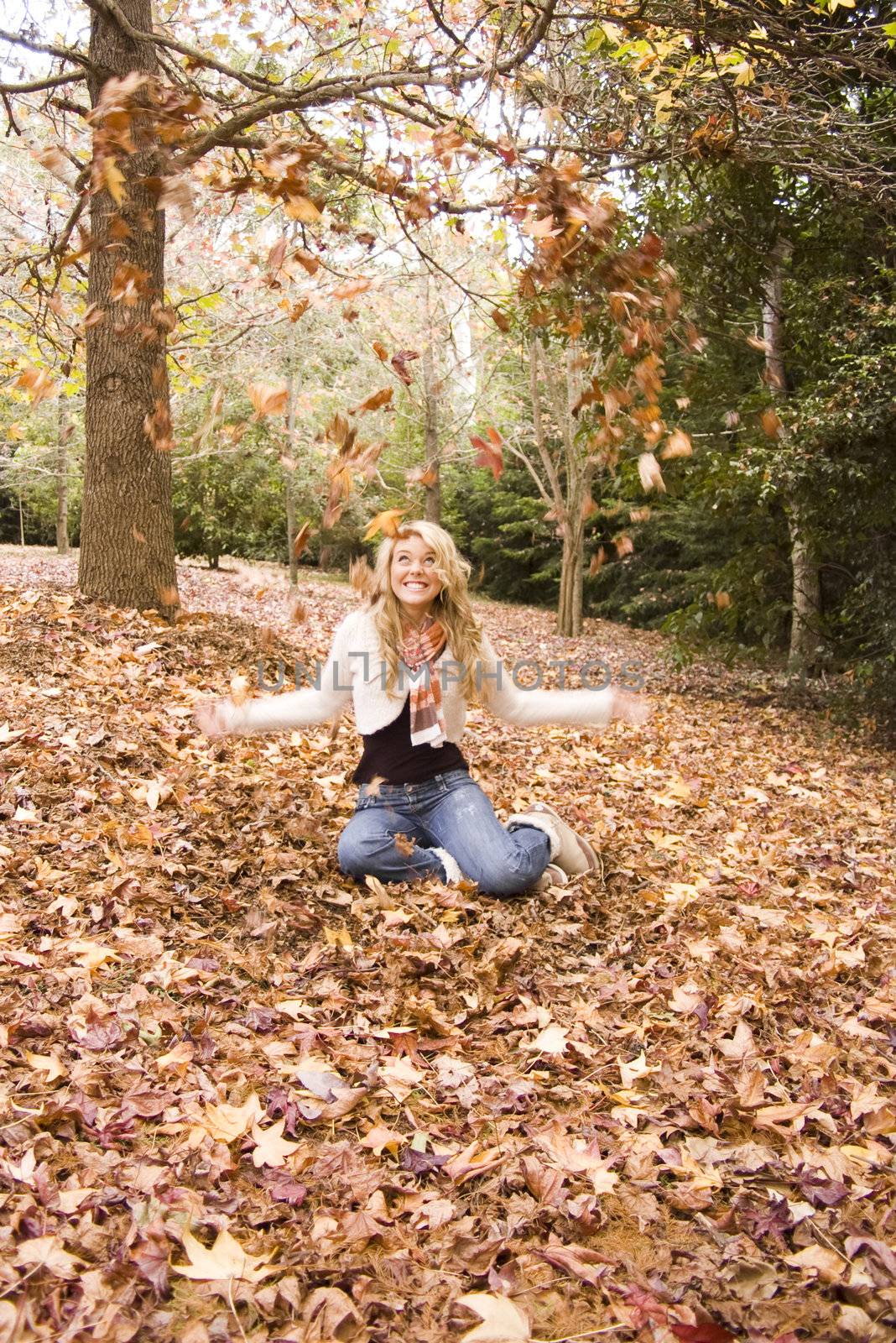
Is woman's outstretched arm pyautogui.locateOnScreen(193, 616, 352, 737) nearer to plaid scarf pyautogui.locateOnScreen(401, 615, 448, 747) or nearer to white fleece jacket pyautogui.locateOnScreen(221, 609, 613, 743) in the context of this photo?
white fleece jacket pyautogui.locateOnScreen(221, 609, 613, 743)

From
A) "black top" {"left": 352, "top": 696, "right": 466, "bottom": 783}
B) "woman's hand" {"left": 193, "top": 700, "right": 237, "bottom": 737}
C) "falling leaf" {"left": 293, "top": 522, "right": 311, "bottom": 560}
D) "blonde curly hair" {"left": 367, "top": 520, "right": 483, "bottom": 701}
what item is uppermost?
"falling leaf" {"left": 293, "top": 522, "right": 311, "bottom": 560}

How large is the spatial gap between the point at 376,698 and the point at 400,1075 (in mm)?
1448

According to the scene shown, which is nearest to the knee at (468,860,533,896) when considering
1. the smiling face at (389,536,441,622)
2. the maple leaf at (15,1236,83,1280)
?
the smiling face at (389,536,441,622)

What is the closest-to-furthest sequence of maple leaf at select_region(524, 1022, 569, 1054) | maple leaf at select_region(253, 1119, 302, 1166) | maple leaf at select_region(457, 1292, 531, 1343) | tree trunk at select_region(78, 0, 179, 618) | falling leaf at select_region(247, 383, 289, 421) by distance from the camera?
maple leaf at select_region(457, 1292, 531, 1343)
maple leaf at select_region(253, 1119, 302, 1166)
maple leaf at select_region(524, 1022, 569, 1054)
falling leaf at select_region(247, 383, 289, 421)
tree trunk at select_region(78, 0, 179, 618)

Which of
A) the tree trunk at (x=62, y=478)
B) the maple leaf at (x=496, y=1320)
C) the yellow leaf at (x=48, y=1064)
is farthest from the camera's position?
the tree trunk at (x=62, y=478)

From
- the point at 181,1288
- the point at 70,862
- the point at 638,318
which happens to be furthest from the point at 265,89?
the point at 181,1288

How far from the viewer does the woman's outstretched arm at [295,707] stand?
3287 millimetres

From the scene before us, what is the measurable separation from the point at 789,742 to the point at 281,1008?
268 inches

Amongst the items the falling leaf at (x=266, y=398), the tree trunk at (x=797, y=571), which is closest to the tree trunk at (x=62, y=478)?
the tree trunk at (x=797, y=571)

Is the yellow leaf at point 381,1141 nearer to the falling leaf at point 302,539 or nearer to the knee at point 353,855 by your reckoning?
the knee at point 353,855

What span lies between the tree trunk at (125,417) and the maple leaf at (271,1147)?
4.82 metres

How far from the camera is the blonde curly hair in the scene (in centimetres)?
342

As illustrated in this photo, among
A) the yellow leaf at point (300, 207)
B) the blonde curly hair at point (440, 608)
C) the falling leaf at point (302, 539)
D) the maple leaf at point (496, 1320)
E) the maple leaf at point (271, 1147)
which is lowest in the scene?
the maple leaf at point (496, 1320)

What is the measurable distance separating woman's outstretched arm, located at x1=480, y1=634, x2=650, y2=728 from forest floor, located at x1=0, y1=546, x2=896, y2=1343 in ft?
2.22
